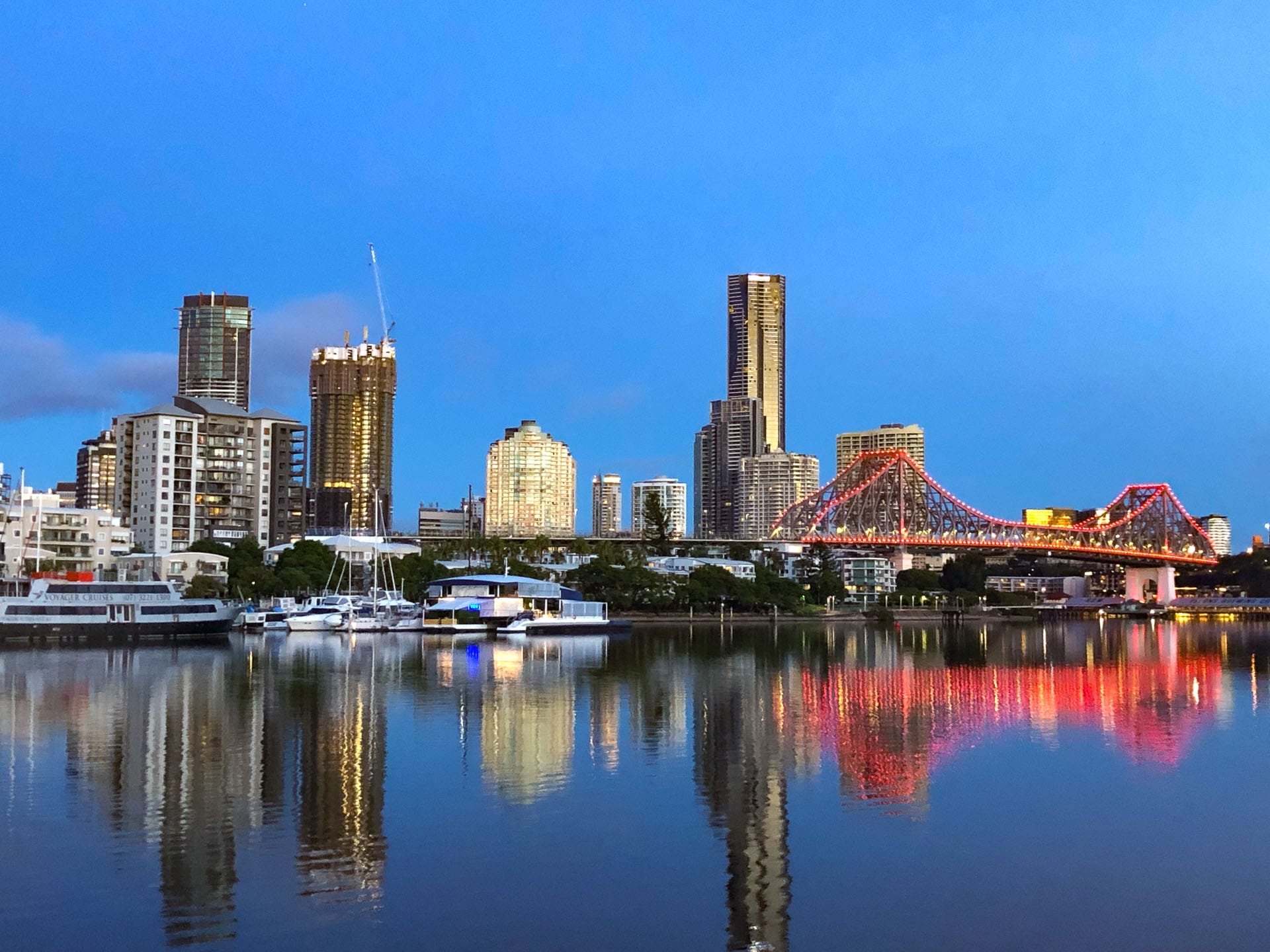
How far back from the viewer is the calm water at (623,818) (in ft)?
44.4

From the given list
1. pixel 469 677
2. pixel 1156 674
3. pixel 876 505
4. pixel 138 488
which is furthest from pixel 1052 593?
pixel 469 677

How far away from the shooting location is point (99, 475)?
6417 inches

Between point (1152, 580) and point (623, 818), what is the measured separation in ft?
489

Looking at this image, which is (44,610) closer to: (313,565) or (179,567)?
(313,565)

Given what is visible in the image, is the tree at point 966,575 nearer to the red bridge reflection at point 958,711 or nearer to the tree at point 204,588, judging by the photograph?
the tree at point 204,588

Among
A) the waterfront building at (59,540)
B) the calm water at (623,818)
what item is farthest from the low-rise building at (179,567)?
the calm water at (623,818)

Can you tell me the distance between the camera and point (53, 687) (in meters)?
36.0

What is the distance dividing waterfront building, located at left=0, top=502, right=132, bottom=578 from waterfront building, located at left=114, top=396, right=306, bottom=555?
2902 cm

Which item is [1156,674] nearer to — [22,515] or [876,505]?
[22,515]

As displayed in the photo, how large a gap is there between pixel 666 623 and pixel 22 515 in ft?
141

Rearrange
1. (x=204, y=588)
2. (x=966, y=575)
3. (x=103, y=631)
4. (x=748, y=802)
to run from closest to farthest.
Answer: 1. (x=748, y=802)
2. (x=103, y=631)
3. (x=204, y=588)
4. (x=966, y=575)

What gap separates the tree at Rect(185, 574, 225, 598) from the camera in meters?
82.6

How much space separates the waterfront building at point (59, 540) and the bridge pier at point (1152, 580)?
11327 cm

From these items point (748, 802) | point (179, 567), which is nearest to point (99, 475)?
point (179, 567)
